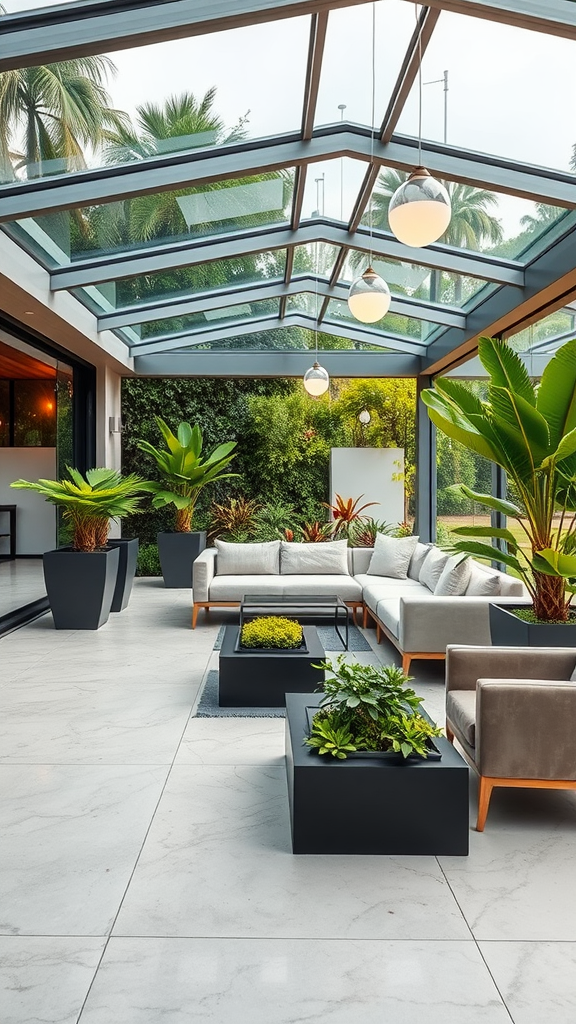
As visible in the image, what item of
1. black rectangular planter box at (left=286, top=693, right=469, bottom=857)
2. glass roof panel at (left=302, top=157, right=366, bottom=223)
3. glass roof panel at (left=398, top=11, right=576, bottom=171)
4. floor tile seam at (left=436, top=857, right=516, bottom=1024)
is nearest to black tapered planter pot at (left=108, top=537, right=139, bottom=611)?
glass roof panel at (left=302, top=157, right=366, bottom=223)

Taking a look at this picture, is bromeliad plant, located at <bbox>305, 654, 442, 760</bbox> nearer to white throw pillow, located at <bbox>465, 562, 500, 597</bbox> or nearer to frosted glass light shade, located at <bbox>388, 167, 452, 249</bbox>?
frosted glass light shade, located at <bbox>388, 167, 452, 249</bbox>

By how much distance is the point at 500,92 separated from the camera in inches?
180

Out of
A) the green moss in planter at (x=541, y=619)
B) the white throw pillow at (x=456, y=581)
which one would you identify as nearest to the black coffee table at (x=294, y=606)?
the white throw pillow at (x=456, y=581)

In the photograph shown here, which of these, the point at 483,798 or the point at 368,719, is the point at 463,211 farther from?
the point at 483,798

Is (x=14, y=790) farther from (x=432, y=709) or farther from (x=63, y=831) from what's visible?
(x=432, y=709)

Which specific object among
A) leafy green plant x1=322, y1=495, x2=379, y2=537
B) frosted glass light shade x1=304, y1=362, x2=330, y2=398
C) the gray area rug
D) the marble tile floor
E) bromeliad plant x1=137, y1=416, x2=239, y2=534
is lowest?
the marble tile floor

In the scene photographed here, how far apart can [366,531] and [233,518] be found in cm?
220

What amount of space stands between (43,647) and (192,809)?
12.7ft

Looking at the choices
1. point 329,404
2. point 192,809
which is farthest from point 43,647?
point 329,404

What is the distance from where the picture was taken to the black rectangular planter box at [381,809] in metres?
2.90

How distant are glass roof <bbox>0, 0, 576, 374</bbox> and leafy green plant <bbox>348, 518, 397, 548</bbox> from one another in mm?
3375

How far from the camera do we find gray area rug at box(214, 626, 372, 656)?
671 cm

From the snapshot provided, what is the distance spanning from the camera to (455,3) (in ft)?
11.5

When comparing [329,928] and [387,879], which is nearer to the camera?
[329,928]
